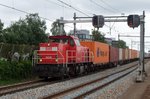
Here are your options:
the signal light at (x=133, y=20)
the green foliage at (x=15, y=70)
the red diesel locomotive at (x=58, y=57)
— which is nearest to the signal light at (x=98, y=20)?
the signal light at (x=133, y=20)

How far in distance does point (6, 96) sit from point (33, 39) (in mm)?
37446

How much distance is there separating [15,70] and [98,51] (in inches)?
600

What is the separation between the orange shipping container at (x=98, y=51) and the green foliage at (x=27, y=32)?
11.0 meters

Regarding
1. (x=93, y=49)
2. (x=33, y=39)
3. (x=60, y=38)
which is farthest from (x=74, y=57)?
(x=33, y=39)

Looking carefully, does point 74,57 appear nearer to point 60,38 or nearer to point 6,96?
point 60,38

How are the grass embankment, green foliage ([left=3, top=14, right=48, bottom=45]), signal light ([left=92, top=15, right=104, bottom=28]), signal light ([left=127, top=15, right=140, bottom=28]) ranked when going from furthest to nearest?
green foliage ([left=3, top=14, right=48, bottom=45]), signal light ([left=92, top=15, right=104, bottom=28]), signal light ([left=127, top=15, right=140, bottom=28]), the grass embankment

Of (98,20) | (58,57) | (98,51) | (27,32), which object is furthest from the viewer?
(27,32)

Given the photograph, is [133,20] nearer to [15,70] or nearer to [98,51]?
[98,51]

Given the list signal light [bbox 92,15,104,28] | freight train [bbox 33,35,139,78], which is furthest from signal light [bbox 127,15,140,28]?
freight train [bbox 33,35,139,78]

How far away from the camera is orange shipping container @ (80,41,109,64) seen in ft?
126

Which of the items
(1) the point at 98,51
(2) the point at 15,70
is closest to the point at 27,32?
(1) the point at 98,51

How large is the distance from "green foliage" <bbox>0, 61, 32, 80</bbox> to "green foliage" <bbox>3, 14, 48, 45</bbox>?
64.6 ft

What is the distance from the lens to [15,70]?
2745 centimetres

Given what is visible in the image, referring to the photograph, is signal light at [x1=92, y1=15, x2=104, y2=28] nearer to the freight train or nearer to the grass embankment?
the freight train
